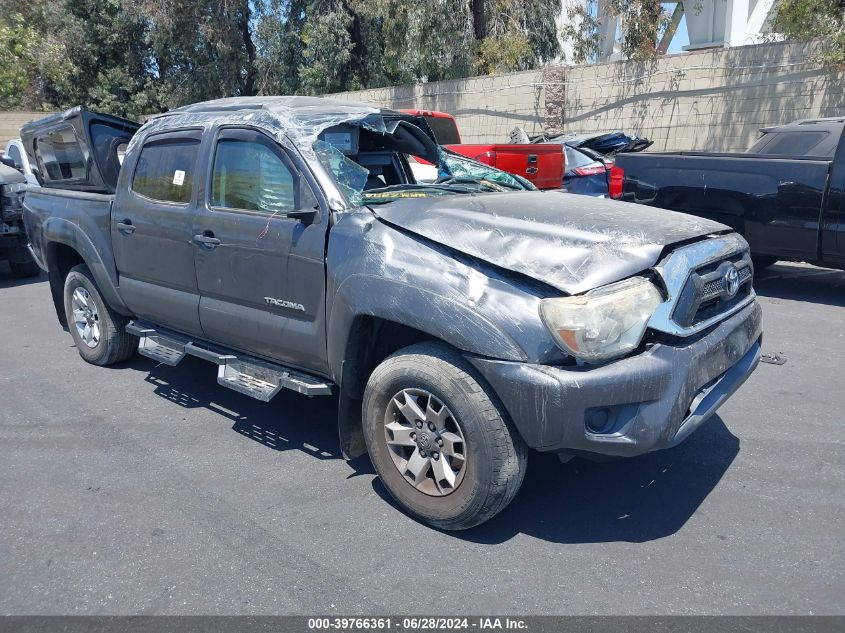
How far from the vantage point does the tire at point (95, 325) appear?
571cm

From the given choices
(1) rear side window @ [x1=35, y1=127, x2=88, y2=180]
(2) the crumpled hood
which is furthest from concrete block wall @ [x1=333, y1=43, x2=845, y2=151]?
(1) rear side window @ [x1=35, y1=127, x2=88, y2=180]

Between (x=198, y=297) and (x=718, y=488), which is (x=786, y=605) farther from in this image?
(x=198, y=297)

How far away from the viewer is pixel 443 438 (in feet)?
10.8

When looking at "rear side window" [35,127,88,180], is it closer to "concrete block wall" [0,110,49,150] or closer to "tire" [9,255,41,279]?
"tire" [9,255,41,279]

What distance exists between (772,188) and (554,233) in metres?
5.31

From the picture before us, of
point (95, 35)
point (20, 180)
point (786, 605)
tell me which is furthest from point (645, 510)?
point (95, 35)

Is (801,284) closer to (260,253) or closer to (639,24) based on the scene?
(260,253)

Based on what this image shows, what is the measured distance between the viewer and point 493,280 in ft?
10.3

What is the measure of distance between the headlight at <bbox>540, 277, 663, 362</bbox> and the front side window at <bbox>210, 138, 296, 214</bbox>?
5.60 ft

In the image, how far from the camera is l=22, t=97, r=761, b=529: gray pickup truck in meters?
2.99

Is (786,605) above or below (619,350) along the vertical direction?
below

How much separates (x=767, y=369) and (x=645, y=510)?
2.61 meters

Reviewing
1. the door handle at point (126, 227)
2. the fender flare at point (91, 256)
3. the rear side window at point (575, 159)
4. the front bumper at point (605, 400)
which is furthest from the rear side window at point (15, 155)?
the front bumper at point (605, 400)

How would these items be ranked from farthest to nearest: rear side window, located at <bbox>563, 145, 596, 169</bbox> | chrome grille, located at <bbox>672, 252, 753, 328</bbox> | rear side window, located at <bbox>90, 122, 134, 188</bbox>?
rear side window, located at <bbox>563, 145, 596, 169</bbox>, rear side window, located at <bbox>90, 122, 134, 188</bbox>, chrome grille, located at <bbox>672, 252, 753, 328</bbox>
